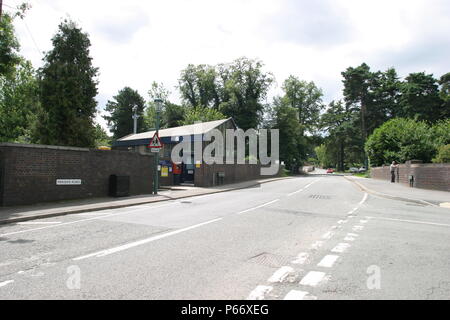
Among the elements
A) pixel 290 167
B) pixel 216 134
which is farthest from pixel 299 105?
pixel 216 134

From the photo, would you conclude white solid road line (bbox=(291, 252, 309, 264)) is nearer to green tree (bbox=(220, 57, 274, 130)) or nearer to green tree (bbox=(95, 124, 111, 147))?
green tree (bbox=(95, 124, 111, 147))

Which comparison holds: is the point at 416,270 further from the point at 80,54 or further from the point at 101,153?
the point at 80,54

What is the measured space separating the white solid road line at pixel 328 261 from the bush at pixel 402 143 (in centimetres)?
2685

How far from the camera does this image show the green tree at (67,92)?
22.3m

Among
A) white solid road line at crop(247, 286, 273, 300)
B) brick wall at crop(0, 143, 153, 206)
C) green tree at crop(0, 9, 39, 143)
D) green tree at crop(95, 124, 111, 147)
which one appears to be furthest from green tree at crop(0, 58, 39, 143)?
white solid road line at crop(247, 286, 273, 300)

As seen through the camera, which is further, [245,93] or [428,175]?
[245,93]

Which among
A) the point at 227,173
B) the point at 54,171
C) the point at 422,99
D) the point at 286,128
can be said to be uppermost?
the point at 422,99

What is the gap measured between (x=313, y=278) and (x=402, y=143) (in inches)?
1200

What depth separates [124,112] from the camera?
67312mm

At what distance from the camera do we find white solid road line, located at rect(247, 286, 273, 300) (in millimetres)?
3571

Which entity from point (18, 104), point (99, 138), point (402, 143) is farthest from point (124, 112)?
point (402, 143)
